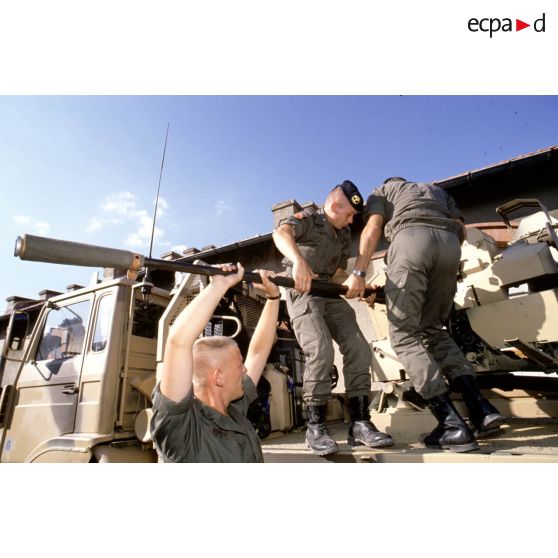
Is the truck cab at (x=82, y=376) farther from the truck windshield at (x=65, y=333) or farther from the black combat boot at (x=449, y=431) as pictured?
the black combat boot at (x=449, y=431)

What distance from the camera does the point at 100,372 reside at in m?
3.02

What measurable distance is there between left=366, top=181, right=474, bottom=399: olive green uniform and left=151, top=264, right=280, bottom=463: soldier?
0.91m

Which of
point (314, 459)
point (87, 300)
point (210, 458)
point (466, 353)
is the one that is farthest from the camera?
point (87, 300)

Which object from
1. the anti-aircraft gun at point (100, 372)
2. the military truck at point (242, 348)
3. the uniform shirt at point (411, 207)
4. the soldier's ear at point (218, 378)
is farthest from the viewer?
the anti-aircraft gun at point (100, 372)

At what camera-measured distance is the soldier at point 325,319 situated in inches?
85.7

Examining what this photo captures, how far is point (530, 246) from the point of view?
2.55m

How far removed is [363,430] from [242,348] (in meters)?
1.50

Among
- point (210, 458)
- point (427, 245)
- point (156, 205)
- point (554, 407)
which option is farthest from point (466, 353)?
point (156, 205)

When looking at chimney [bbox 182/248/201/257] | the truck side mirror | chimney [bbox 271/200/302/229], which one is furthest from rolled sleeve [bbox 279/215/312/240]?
chimney [bbox 182/248/201/257]

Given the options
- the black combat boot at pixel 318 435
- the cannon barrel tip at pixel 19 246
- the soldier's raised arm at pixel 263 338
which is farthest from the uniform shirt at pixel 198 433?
the cannon barrel tip at pixel 19 246

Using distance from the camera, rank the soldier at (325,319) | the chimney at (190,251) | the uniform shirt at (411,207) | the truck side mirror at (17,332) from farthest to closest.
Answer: the chimney at (190,251)
the truck side mirror at (17,332)
the uniform shirt at (411,207)
the soldier at (325,319)

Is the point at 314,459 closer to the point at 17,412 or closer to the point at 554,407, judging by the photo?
the point at 554,407

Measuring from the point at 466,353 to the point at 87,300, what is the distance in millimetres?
3209

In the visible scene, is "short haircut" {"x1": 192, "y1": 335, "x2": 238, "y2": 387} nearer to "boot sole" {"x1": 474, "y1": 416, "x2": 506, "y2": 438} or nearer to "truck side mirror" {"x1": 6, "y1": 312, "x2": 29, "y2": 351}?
"boot sole" {"x1": 474, "y1": 416, "x2": 506, "y2": 438}
